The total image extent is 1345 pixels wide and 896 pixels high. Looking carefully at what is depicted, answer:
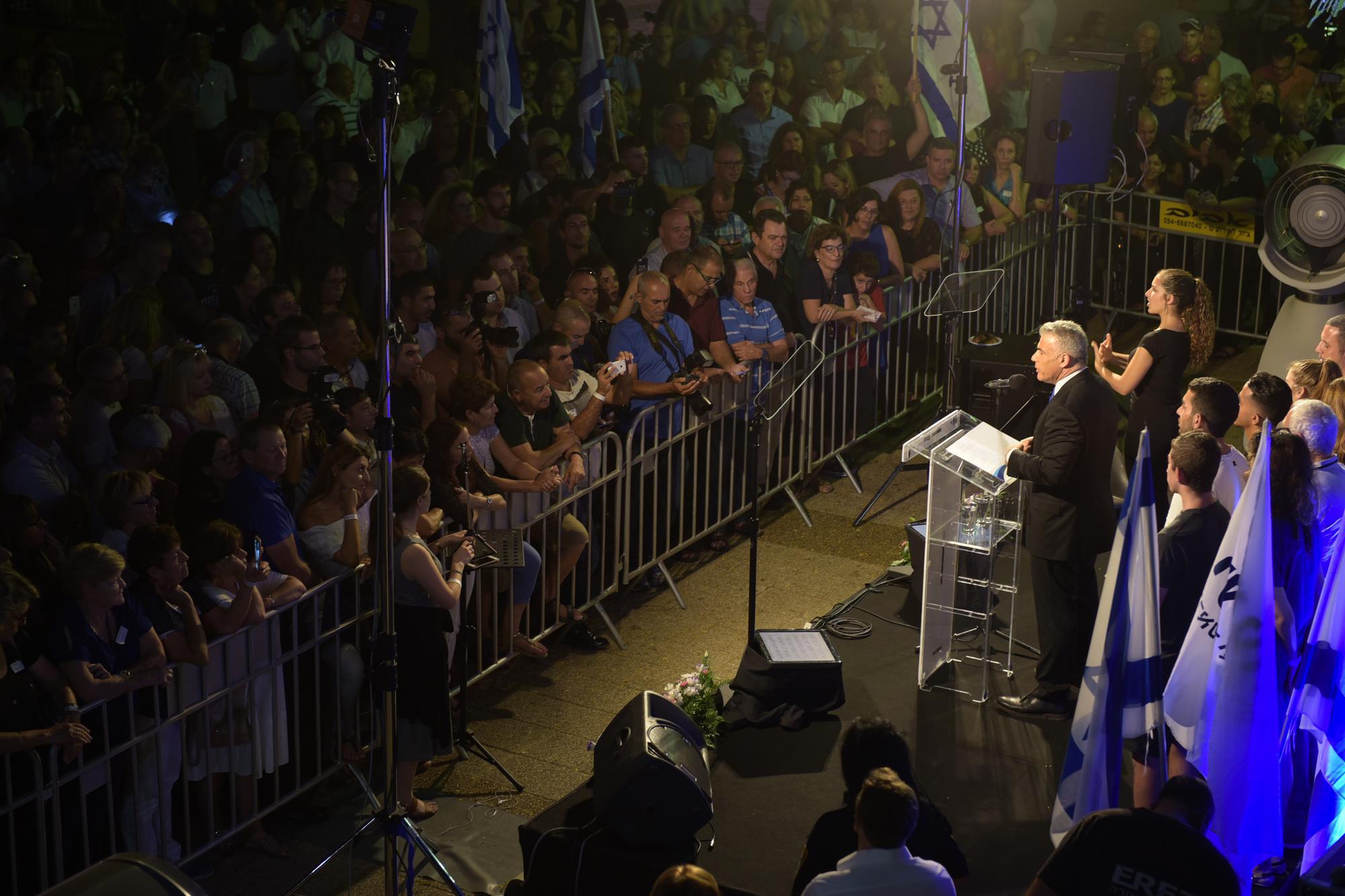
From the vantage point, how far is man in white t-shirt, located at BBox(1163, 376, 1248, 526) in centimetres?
722

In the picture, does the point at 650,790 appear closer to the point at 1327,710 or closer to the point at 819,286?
the point at 1327,710

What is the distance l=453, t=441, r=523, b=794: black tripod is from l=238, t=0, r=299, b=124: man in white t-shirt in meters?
5.39

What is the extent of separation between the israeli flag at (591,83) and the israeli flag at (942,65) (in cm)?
242

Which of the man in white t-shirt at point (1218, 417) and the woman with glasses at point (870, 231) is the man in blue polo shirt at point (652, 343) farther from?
the man in white t-shirt at point (1218, 417)

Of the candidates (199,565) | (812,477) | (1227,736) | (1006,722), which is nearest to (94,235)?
(199,565)

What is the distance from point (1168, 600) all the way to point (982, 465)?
1125 millimetres

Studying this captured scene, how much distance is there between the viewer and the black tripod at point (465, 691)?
708cm

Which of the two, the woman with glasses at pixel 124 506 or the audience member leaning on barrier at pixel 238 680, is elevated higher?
the woman with glasses at pixel 124 506

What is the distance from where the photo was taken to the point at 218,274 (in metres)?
9.44

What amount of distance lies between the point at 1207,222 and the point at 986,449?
652 centimetres

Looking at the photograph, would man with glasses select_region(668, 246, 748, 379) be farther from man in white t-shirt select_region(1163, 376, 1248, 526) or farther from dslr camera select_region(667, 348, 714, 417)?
man in white t-shirt select_region(1163, 376, 1248, 526)

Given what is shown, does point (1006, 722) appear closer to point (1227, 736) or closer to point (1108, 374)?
point (1227, 736)

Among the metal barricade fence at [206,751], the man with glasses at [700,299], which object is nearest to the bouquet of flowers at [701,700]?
the metal barricade fence at [206,751]

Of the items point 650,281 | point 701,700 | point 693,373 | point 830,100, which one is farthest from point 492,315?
point 830,100
